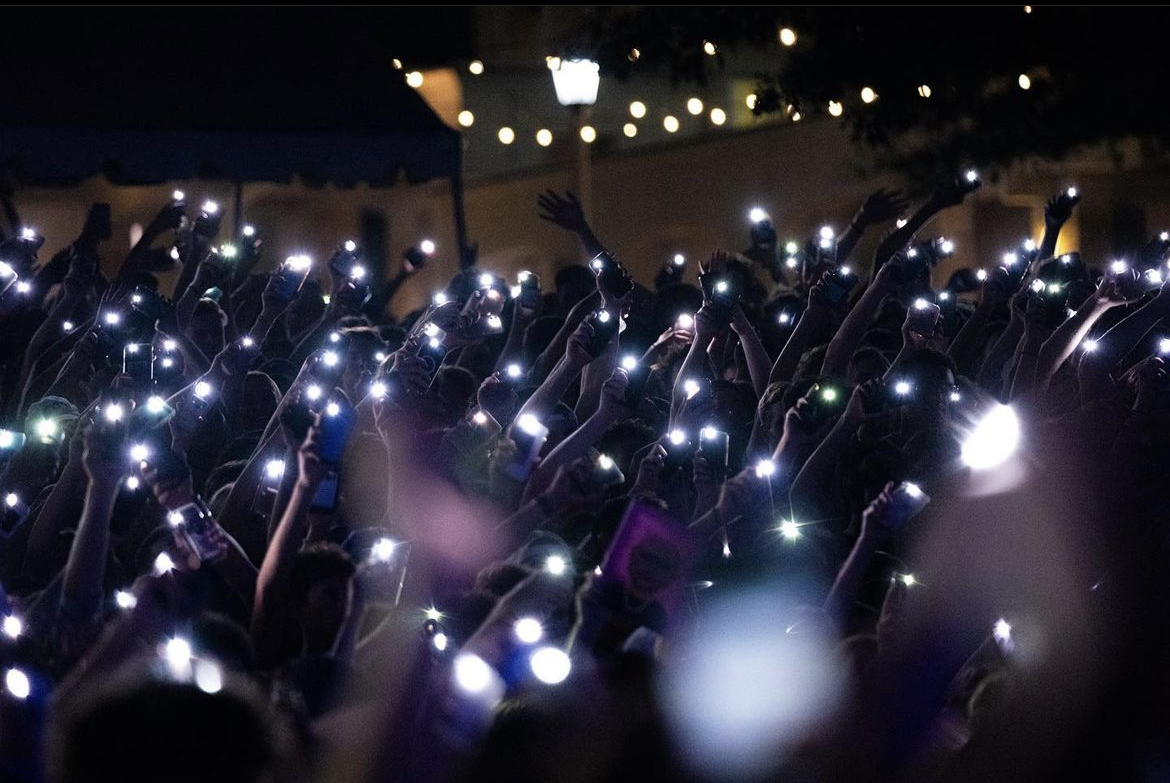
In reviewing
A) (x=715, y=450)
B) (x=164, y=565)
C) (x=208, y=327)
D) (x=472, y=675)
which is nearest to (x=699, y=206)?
(x=208, y=327)

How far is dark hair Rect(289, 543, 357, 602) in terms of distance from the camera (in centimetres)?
421

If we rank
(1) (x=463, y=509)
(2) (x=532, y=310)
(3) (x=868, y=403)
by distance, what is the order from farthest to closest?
(2) (x=532, y=310) → (3) (x=868, y=403) → (1) (x=463, y=509)

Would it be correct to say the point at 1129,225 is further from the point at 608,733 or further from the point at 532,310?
the point at 608,733

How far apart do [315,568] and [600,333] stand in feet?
7.67

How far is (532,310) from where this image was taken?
8.00 meters

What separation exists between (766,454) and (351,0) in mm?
9912

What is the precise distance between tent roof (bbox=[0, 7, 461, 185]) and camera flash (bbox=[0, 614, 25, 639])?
321 inches

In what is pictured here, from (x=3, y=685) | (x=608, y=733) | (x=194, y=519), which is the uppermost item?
(x=194, y=519)

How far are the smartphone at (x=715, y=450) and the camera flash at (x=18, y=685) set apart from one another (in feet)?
6.71

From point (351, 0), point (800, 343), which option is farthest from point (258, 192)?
point (800, 343)

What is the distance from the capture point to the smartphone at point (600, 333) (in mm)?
6340

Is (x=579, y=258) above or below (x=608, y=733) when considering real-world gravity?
above

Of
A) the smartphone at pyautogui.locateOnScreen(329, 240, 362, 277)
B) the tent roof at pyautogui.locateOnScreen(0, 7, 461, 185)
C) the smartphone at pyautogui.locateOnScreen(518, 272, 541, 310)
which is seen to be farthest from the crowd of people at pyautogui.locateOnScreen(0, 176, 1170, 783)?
the tent roof at pyautogui.locateOnScreen(0, 7, 461, 185)

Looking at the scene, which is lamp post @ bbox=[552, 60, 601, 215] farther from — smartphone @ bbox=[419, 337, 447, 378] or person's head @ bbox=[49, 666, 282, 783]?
person's head @ bbox=[49, 666, 282, 783]
